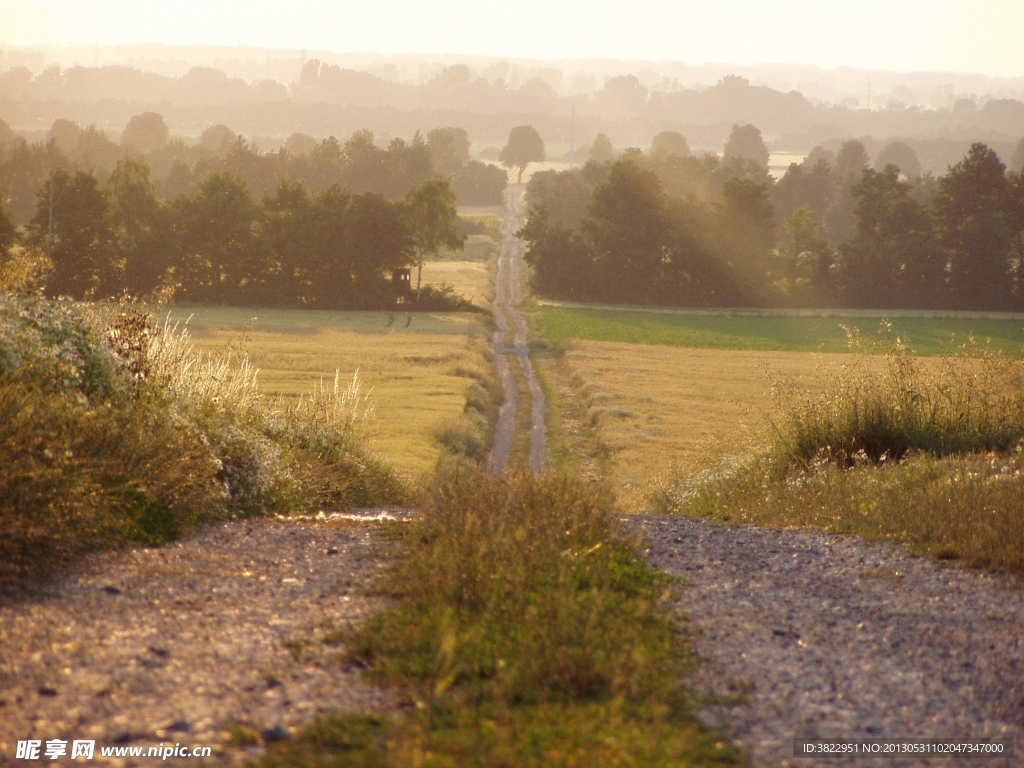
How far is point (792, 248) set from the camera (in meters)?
80.1

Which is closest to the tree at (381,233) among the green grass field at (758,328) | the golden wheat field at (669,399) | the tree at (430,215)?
the tree at (430,215)

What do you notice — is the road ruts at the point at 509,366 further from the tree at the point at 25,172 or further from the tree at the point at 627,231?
the tree at the point at 25,172

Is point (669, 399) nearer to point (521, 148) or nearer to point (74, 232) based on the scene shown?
point (74, 232)

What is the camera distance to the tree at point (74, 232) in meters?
63.2

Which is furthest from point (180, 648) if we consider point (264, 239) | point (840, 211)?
point (840, 211)

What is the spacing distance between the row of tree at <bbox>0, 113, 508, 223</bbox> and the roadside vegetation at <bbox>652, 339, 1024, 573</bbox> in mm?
66553

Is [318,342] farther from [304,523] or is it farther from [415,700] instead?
[415,700]

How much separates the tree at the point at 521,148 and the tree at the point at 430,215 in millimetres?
95931

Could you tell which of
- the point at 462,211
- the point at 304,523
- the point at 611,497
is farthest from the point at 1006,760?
the point at 462,211

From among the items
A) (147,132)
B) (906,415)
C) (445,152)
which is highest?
(445,152)

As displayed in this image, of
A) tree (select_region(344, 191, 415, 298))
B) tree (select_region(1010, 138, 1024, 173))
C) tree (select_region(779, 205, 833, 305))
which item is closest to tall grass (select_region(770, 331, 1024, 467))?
tree (select_region(344, 191, 415, 298))

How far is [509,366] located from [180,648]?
43.7 meters

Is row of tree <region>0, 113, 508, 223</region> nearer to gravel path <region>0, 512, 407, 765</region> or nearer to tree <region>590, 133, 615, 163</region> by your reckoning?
tree <region>590, 133, 615, 163</region>

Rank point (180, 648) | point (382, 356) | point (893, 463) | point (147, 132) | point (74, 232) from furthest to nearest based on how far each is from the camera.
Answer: point (147, 132)
point (74, 232)
point (382, 356)
point (893, 463)
point (180, 648)
